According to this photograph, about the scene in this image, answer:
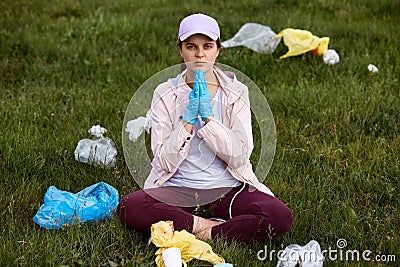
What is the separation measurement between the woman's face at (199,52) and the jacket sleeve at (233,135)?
0.83 ft

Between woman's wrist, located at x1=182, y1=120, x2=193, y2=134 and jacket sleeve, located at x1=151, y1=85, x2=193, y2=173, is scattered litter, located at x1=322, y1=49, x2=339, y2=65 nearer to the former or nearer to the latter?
jacket sleeve, located at x1=151, y1=85, x2=193, y2=173

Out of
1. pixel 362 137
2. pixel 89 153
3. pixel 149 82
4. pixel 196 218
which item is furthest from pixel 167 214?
pixel 362 137

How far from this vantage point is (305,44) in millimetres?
5637

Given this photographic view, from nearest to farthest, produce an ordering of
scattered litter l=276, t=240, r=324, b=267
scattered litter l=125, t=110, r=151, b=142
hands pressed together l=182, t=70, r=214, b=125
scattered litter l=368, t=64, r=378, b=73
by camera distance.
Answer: scattered litter l=276, t=240, r=324, b=267 → hands pressed together l=182, t=70, r=214, b=125 → scattered litter l=125, t=110, r=151, b=142 → scattered litter l=368, t=64, r=378, b=73

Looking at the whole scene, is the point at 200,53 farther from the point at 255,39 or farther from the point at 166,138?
the point at 255,39

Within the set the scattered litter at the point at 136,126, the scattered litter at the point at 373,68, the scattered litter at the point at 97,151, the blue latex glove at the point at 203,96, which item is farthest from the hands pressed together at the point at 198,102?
the scattered litter at the point at 373,68

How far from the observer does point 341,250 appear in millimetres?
3045

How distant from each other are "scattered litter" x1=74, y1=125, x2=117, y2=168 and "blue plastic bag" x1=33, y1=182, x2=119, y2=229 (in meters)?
0.38

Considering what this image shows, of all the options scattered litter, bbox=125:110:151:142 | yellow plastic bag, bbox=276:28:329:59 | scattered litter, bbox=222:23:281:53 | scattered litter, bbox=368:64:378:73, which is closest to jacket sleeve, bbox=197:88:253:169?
scattered litter, bbox=125:110:151:142

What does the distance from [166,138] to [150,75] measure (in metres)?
2.22

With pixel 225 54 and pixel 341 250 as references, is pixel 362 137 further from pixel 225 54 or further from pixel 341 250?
pixel 225 54

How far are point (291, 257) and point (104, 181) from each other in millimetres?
1322

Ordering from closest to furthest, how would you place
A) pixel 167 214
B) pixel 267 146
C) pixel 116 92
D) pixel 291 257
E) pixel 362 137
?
pixel 291 257 → pixel 167 214 → pixel 267 146 → pixel 362 137 → pixel 116 92

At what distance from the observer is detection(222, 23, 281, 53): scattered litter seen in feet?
19.0
